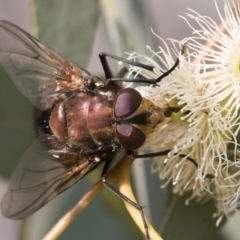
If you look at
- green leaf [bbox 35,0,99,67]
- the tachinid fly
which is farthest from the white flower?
green leaf [bbox 35,0,99,67]

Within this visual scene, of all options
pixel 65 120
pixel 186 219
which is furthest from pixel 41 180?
pixel 186 219

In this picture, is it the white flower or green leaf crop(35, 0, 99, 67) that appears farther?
green leaf crop(35, 0, 99, 67)

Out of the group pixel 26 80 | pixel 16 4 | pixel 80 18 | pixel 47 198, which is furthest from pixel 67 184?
pixel 16 4

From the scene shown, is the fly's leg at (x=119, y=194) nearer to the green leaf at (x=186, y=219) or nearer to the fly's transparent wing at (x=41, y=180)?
the fly's transparent wing at (x=41, y=180)

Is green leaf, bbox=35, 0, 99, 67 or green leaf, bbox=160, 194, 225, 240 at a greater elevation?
green leaf, bbox=35, 0, 99, 67

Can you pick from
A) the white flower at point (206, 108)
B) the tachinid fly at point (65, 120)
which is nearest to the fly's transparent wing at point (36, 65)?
the tachinid fly at point (65, 120)

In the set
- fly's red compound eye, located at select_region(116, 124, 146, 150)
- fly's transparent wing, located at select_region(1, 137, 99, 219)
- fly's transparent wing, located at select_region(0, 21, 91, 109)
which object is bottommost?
fly's transparent wing, located at select_region(1, 137, 99, 219)

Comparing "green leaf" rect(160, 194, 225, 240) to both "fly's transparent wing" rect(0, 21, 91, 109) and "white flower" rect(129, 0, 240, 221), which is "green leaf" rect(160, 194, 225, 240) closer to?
"white flower" rect(129, 0, 240, 221)

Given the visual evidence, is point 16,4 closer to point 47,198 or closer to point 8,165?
point 8,165
